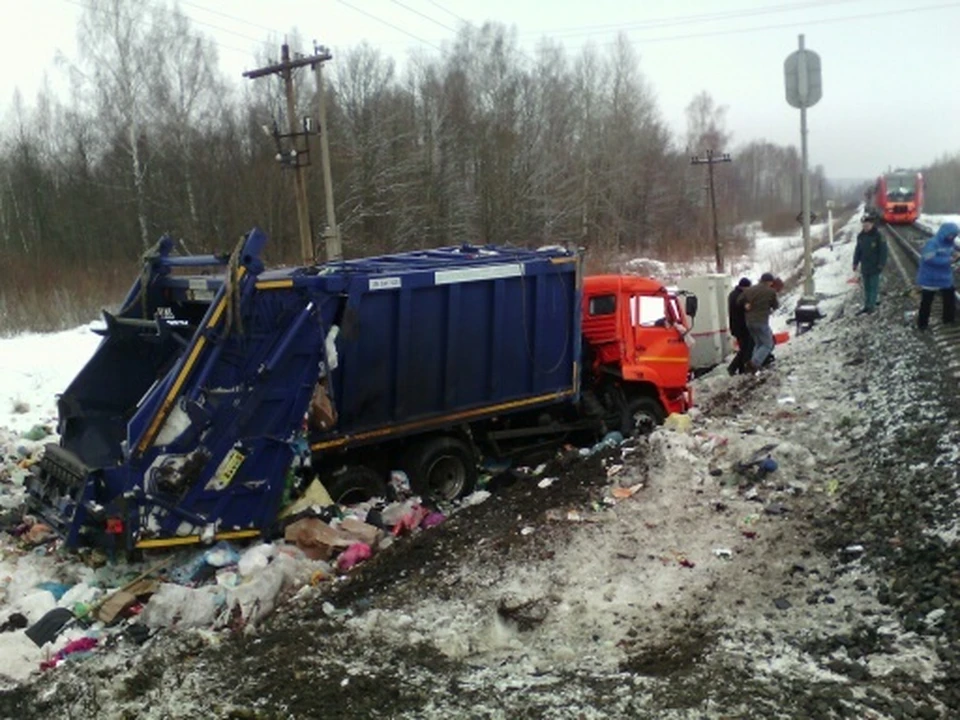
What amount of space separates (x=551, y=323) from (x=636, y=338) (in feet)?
5.50

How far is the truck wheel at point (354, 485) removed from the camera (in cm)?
746

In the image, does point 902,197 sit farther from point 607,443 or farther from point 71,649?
point 71,649

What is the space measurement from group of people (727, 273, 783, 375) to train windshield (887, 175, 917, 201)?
32.7 meters

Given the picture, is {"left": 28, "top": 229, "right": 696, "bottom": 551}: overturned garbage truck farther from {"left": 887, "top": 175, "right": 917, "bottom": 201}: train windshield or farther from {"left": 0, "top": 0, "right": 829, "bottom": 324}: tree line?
{"left": 887, "top": 175, "right": 917, "bottom": 201}: train windshield

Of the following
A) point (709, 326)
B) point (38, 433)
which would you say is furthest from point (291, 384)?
point (709, 326)

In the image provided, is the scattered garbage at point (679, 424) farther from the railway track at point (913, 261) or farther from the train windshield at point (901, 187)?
the train windshield at point (901, 187)

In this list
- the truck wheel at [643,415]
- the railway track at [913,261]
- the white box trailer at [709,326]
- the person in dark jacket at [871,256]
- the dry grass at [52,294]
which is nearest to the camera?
the truck wheel at [643,415]

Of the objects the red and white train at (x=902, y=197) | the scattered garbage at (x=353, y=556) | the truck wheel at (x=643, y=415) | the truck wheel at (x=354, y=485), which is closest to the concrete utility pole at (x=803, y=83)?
the truck wheel at (x=643, y=415)

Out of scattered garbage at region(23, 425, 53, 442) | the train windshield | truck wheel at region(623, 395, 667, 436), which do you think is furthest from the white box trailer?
the train windshield

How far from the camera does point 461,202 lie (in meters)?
41.0

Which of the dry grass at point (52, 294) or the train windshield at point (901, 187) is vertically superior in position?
the train windshield at point (901, 187)

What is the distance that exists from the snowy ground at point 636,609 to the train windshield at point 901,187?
124 ft

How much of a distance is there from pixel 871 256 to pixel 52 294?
19.3m

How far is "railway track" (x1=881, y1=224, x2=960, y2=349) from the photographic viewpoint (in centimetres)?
1109
